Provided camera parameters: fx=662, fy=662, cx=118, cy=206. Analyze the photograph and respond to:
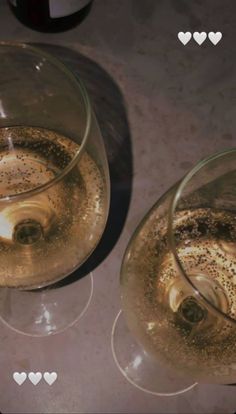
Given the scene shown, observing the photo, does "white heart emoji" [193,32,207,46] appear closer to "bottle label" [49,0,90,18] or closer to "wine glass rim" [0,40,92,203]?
"bottle label" [49,0,90,18]

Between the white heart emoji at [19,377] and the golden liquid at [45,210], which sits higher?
the golden liquid at [45,210]

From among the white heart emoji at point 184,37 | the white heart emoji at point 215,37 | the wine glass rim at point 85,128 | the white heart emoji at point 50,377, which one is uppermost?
the wine glass rim at point 85,128

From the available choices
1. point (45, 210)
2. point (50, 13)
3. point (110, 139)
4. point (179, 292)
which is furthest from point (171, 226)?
point (50, 13)

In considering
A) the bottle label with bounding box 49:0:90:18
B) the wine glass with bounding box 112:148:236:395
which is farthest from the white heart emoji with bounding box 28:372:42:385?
the bottle label with bounding box 49:0:90:18

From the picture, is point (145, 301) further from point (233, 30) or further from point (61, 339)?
point (233, 30)

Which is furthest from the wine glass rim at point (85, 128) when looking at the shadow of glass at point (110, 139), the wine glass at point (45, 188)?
the shadow of glass at point (110, 139)

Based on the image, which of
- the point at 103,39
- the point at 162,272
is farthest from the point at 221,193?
the point at 103,39

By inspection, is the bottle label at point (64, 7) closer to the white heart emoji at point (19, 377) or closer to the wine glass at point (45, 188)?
the wine glass at point (45, 188)

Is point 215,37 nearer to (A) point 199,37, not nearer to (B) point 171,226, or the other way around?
(A) point 199,37
